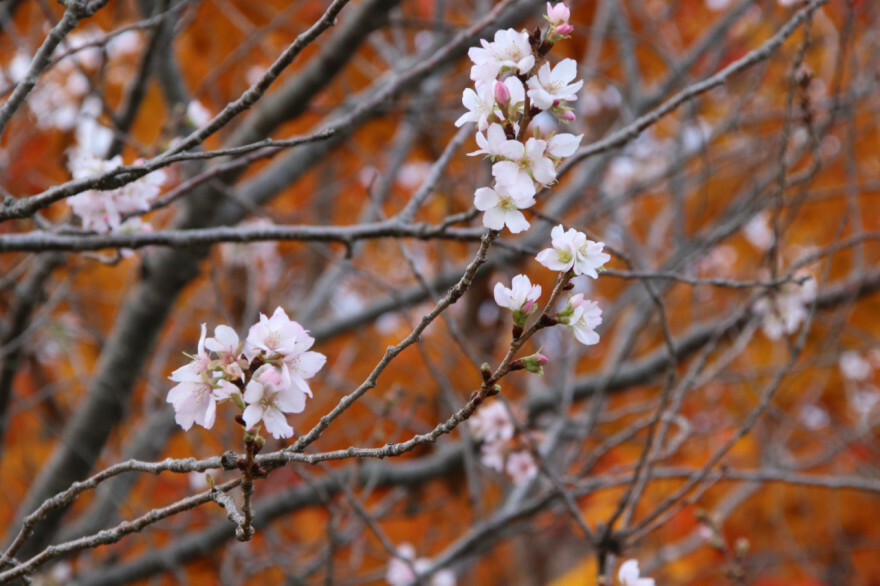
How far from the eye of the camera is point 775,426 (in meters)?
4.57

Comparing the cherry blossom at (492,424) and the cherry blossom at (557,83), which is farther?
the cherry blossom at (492,424)

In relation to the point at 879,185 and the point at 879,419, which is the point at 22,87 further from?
the point at 879,419

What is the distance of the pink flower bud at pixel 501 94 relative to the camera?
89cm

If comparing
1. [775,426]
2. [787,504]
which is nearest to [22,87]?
[775,426]

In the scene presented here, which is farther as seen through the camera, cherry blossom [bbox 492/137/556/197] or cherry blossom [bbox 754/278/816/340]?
cherry blossom [bbox 754/278/816/340]

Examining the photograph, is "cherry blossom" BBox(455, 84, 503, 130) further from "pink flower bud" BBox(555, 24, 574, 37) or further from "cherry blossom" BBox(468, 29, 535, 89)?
"pink flower bud" BBox(555, 24, 574, 37)

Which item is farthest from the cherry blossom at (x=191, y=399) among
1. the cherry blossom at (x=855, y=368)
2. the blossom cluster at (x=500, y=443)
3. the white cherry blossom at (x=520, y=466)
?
the cherry blossom at (x=855, y=368)

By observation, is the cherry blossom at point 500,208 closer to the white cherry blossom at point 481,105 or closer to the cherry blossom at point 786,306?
the white cherry blossom at point 481,105

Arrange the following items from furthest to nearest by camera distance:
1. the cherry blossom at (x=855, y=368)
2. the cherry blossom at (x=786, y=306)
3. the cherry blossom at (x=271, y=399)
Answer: the cherry blossom at (x=855, y=368), the cherry blossom at (x=786, y=306), the cherry blossom at (x=271, y=399)

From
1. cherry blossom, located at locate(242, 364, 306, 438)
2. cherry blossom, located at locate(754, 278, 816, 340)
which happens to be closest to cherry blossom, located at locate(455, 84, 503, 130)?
cherry blossom, located at locate(242, 364, 306, 438)

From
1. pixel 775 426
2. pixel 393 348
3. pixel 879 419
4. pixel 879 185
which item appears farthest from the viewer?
pixel 775 426

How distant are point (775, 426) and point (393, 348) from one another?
438 centimetres

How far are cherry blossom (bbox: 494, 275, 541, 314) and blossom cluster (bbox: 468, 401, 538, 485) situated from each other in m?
1.18

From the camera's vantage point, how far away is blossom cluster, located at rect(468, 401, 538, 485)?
6.99ft
